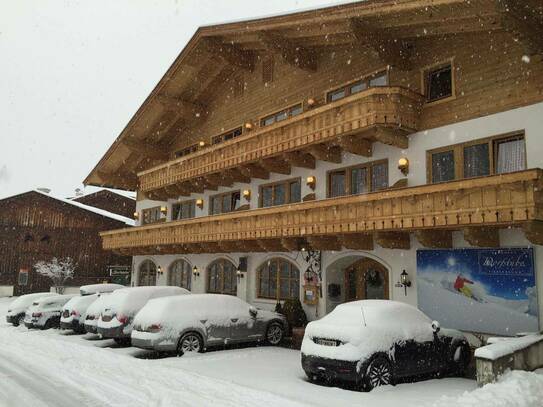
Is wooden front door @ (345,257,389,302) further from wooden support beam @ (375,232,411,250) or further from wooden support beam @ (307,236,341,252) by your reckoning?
wooden support beam @ (375,232,411,250)

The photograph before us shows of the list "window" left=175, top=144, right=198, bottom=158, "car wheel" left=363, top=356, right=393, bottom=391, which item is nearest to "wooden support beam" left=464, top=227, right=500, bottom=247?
"car wheel" left=363, top=356, right=393, bottom=391

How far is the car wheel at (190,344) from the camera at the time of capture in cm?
1341

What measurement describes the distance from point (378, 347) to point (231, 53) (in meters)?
16.0

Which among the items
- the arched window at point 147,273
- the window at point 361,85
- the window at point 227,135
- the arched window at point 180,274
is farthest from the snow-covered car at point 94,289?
the window at point 361,85

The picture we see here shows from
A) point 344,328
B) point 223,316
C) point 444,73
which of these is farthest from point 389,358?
point 444,73

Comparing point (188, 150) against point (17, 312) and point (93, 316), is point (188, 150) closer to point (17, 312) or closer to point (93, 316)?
point (17, 312)

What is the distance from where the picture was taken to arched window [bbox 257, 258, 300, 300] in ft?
63.7

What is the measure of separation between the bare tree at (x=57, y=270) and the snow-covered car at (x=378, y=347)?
2973 centimetres

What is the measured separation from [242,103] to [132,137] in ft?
27.1

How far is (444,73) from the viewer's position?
1520 cm

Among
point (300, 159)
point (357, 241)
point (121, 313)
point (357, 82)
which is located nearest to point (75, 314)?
point (121, 313)

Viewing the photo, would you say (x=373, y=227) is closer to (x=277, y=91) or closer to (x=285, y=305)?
(x=285, y=305)

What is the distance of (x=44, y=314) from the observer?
64.4 ft

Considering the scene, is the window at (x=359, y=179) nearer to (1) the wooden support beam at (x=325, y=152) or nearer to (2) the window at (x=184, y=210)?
(1) the wooden support beam at (x=325, y=152)
